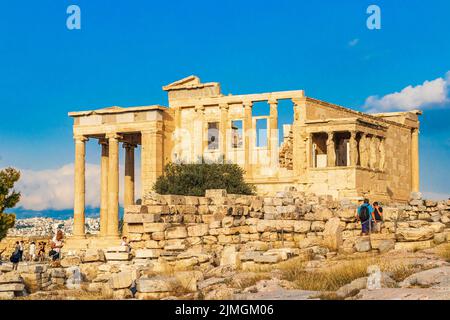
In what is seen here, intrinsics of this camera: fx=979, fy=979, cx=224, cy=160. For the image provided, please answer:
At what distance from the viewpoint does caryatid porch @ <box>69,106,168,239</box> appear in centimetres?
4959

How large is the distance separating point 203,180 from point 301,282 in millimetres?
30269

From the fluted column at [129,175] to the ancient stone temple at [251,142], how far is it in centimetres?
6

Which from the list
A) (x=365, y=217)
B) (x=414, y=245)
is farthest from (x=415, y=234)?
(x=365, y=217)

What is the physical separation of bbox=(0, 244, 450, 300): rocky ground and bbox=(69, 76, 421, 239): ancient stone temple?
27483mm

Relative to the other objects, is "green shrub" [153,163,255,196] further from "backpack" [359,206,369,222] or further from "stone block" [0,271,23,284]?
"stone block" [0,271,23,284]

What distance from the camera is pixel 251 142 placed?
163 feet

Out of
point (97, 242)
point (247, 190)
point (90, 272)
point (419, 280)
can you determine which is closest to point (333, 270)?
point (419, 280)

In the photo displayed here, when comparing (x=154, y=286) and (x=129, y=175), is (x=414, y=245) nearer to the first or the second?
(x=154, y=286)

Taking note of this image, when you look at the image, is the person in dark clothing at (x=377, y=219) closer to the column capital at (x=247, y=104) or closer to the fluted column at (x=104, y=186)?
the column capital at (x=247, y=104)

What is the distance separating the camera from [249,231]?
76.3 feet

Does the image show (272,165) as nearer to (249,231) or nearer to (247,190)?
(247,190)

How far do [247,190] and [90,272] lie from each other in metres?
24.3

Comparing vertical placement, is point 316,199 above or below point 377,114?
below
